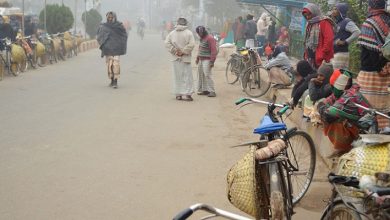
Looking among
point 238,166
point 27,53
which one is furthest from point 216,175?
point 27,53

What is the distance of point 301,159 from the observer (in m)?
5.36

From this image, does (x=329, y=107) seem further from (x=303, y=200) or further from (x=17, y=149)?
(x=17, y=149)

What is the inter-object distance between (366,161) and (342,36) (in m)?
5.30

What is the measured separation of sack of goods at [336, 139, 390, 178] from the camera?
3338mm

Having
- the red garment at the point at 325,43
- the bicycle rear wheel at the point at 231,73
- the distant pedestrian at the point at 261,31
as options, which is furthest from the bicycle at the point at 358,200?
the distant pedestrian at the point at 261,31

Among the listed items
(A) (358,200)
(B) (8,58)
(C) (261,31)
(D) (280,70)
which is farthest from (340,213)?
(C) (261,31)

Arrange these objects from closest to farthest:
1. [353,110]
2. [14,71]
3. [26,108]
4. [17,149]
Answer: [353,110]
[17,149]
[26,108]
[14,71]

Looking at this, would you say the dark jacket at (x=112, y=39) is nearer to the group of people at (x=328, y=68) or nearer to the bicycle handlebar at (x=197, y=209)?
the group of people at (x=328, y=68)

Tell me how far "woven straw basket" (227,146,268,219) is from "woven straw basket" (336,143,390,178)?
57cm

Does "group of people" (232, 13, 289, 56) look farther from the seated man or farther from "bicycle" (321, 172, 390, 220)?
"bicycle" (321, 172, 390, 220)

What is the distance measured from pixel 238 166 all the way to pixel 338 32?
520 cm

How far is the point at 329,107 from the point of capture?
483 cm

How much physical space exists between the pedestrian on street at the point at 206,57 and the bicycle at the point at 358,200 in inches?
338

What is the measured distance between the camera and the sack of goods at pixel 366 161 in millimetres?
3338
